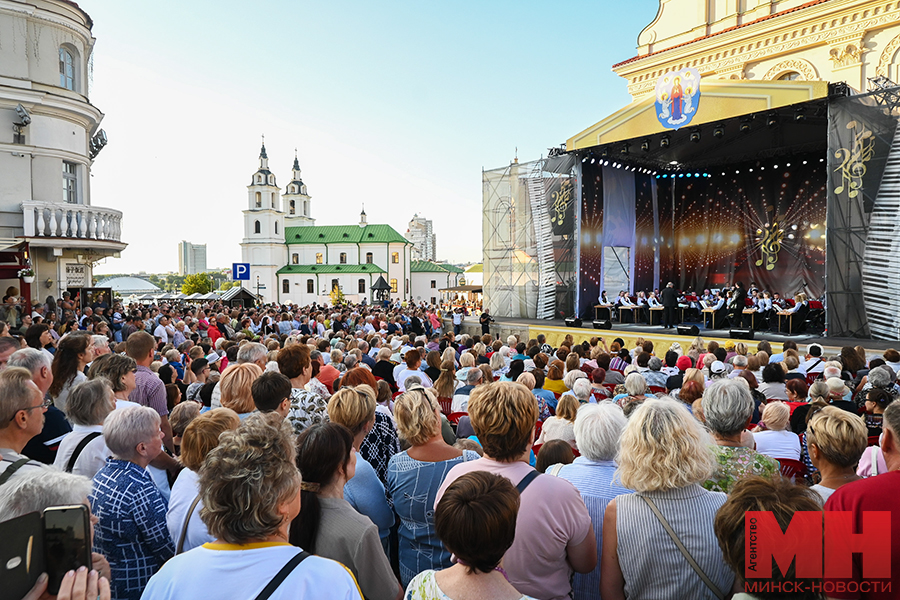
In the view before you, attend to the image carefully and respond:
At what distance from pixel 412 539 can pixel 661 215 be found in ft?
74.0

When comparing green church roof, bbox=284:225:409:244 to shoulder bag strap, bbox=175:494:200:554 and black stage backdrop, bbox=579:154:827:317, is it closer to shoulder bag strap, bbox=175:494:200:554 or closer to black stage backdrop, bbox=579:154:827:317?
black stage backdrop, bbox=579:154:827:317

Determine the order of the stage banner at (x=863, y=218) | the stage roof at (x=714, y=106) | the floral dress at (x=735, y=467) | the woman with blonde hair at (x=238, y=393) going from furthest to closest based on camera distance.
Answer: the stage roof at (x=714, y=106) → the stage banner at (x=863, y=218) → the woman with blonde hair at (x=238, y=393) → the floral dress at (x=735, y=467)

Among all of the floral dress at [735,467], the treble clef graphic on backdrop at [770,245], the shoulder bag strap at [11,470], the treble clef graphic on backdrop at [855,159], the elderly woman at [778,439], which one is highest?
the treble clef graphic on backdrop at [855,159]

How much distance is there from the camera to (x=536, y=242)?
2017cm

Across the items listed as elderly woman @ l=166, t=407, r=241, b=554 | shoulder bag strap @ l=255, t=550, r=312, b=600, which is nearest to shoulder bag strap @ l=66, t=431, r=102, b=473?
elderly woman @ l=166, t=407, r=241, b=554

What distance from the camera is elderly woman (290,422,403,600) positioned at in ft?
6.86

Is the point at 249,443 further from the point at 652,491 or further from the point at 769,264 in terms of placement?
the point at 769,264

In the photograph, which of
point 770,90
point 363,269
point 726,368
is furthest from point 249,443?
point 363,269

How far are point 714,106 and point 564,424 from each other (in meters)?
13.8

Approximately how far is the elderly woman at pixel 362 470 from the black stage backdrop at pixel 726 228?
1693 cm

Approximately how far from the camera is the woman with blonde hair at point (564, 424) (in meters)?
4.00

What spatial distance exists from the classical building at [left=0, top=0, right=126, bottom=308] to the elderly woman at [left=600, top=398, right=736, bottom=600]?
16.5 m

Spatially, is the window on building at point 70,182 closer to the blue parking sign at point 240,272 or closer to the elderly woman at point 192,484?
the blue parking sign at point 240,272

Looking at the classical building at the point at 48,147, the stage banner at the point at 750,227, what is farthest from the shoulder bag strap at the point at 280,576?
the stage banner at the point at 750,227
